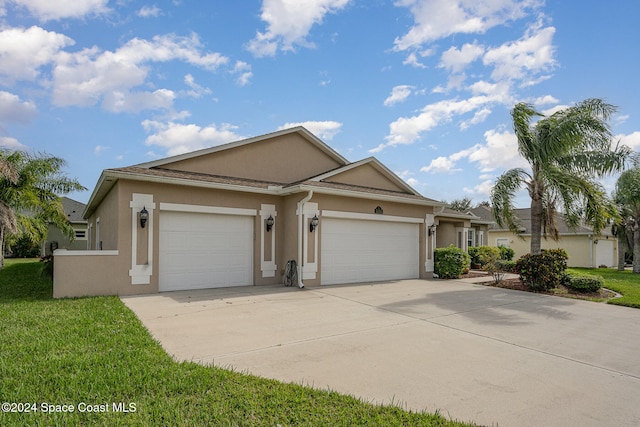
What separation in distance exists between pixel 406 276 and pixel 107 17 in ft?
40.3

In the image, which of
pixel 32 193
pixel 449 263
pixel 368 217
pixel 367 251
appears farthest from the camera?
pixel 32 193

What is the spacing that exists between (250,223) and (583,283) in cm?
1028

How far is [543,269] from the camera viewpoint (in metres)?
10.8

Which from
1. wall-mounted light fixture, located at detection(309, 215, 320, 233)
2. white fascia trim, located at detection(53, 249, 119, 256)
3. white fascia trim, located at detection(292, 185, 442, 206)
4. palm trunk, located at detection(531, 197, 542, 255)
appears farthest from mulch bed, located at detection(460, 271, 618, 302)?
white fascia trim, located at detection(53, 249, 119, 256)

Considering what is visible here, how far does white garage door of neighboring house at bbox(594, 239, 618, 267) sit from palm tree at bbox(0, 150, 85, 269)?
3325 centimetres

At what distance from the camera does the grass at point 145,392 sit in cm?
292

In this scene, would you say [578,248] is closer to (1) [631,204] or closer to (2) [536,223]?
(1) [631,204]

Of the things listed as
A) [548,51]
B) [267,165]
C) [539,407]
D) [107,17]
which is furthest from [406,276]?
[107,17]

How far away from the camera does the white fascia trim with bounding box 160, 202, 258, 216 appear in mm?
9492

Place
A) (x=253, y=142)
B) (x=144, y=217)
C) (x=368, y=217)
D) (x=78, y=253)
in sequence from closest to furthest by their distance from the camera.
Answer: (x=78, y=253), (x=144, y=217), (x=368, y=217), (x=253, y=142)

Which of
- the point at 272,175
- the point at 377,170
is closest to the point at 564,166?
the point at 377,170

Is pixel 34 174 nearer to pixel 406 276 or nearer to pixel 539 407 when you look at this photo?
pixel 406 276

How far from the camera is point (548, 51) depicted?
9914 millimetres

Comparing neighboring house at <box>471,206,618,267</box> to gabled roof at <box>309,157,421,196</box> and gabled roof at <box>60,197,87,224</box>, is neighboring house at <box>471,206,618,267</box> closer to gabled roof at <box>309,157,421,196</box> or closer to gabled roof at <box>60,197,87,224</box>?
gabled roof at <box>309,157,421,196</box>
